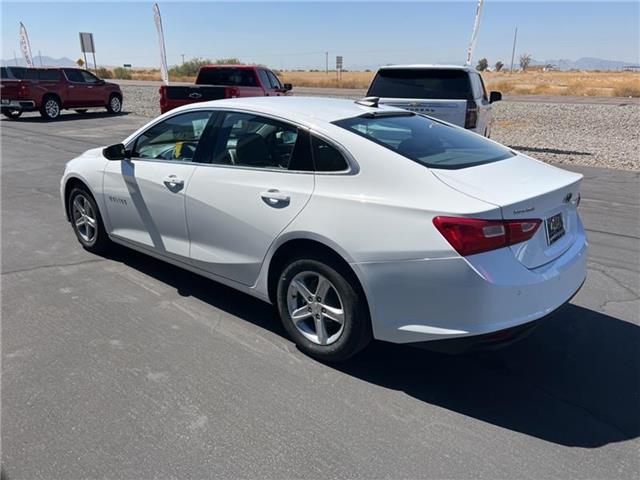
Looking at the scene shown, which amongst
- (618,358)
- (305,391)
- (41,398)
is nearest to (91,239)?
(41,398)

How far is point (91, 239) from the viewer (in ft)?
17.6

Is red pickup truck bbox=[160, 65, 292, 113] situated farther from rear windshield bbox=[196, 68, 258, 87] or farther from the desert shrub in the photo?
the desert shrub

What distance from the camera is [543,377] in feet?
10.8

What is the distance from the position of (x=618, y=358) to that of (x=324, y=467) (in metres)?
2.24

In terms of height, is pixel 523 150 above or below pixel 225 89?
below

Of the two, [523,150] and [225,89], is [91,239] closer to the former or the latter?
[225,89]

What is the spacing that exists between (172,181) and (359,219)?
1.82 m

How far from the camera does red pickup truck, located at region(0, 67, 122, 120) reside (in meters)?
19.2

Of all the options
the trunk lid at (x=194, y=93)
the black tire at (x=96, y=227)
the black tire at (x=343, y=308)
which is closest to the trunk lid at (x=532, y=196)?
the black tire at (x=343, y=308)

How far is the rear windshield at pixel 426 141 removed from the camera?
11.0ft

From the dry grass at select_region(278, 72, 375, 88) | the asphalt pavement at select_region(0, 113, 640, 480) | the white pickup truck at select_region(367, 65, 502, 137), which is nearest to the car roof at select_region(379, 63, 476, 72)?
the white pickup truck at select_region(367, 65, 502, 137)

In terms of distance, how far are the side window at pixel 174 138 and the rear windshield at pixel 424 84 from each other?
17.3 ft

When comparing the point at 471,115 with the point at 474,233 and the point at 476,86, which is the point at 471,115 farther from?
the point at 474,233

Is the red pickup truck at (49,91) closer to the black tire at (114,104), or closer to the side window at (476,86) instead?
the black tire at (114,104)
